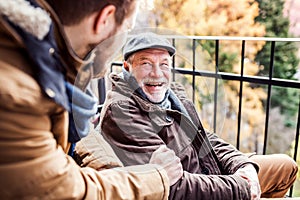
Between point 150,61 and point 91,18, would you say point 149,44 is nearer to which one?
point 150,61

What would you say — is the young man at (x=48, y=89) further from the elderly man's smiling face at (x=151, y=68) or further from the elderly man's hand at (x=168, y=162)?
the elderly man's smiling face at (x=151, y=68)

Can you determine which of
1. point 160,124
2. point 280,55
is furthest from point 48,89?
point 280,55

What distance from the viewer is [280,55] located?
3.57 metres

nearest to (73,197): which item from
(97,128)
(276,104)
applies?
(97,128)

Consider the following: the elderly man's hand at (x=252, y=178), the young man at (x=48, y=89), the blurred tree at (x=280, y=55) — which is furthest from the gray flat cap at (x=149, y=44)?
the blurred tree at (x=280, y=55)

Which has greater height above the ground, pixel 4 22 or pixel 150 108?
pixel 4 22

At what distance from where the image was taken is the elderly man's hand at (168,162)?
887 mm

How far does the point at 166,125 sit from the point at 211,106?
0.86ft

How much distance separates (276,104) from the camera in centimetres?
441

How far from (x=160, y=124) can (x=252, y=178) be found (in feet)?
1.52

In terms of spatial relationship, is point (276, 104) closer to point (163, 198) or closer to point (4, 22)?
point (163, 198)

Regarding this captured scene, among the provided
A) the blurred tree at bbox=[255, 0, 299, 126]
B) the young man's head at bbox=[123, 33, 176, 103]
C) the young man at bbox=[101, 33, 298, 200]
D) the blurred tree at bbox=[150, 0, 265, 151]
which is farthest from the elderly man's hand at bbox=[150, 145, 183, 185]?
the blurred tree at bbox=[255, 0, 299, 126]

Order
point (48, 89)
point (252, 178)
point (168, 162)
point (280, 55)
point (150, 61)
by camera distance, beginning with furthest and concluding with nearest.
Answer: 1. point (280, 55)
2. point (252, 178)
3. point (150, 61)
4. point (168, 162)
5. point (48, 89)

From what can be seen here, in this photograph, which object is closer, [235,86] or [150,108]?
[150,108]
